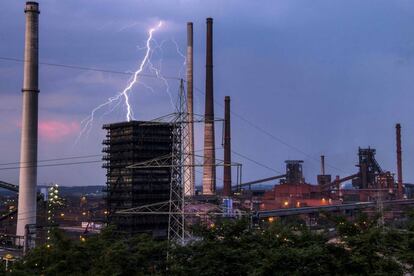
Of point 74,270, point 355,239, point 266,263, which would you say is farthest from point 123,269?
point 355,239

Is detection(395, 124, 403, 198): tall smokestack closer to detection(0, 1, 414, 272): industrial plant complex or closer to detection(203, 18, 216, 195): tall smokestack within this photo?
detection(0, 1, 414, 272): industrial plant complex

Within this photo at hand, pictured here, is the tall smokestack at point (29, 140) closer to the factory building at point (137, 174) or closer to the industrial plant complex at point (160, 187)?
the industrial plant complex at point (160, 187)

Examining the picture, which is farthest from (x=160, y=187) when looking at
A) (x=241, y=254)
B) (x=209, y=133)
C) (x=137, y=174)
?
(x=241, y=254)

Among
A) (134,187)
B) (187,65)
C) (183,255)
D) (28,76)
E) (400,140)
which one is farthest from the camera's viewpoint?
(400,140)

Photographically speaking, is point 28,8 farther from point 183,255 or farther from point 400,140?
point 400,140

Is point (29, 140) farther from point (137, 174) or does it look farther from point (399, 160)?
point (399, 160)

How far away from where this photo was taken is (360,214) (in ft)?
55.3

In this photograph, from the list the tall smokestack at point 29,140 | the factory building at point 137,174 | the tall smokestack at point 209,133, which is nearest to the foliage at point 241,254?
the tall smokestack at point 29,140

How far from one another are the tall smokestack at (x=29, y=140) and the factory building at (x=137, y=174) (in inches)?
417

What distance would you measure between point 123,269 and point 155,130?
37380 millimetres

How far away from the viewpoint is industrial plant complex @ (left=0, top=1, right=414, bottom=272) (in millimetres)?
29031

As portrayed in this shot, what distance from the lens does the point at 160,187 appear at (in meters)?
49.9

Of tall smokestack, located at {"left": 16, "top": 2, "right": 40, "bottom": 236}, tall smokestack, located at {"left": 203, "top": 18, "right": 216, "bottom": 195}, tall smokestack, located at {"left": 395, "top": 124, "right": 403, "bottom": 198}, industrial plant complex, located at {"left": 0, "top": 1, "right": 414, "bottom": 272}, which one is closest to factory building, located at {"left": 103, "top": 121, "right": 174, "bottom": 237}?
industrial plant complex, located at {"left": 0, "top": 1, "right": 414, "bottom": 272}

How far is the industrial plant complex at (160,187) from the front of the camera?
29.0 metres
